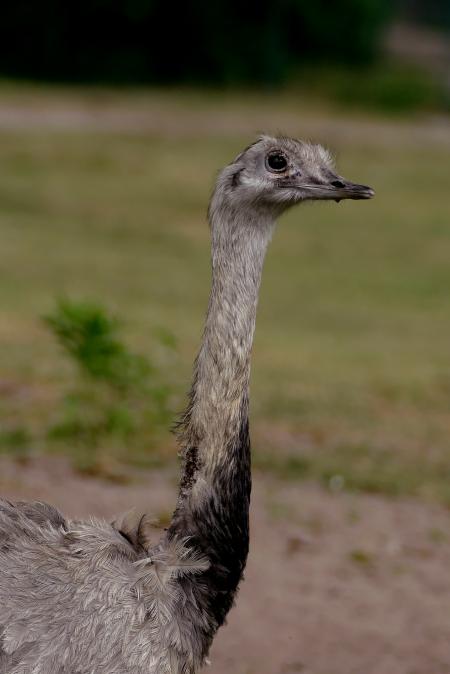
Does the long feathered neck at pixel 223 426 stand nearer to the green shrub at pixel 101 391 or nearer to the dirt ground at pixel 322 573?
the dirt ground at pixel 322 573

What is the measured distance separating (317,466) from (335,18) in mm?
24556

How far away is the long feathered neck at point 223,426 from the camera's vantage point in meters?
4.04

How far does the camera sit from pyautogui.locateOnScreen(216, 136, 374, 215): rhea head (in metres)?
4.16

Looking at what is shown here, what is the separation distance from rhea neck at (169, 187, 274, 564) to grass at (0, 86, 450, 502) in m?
3.96

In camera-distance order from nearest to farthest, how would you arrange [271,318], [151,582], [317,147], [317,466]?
[151,582], [317,147], [317,466], [271,318]

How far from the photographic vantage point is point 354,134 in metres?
25.5

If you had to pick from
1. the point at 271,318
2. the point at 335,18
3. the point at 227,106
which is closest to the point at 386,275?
the point at 271,318

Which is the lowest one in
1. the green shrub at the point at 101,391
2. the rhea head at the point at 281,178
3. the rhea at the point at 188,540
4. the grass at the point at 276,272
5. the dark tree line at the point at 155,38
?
the rhea at the point at 188,540

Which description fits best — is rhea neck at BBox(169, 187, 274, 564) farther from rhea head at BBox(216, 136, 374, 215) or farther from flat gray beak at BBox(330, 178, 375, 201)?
flat gray beak at BBox(330, 178, 375, 201)

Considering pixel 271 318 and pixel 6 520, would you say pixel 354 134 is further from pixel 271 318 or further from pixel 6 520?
pixel 6 520

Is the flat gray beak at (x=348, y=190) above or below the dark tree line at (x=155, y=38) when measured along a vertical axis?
below

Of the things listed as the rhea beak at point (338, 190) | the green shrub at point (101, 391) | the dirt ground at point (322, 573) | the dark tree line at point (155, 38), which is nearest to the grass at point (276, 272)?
the green shrub at point (101, 391)

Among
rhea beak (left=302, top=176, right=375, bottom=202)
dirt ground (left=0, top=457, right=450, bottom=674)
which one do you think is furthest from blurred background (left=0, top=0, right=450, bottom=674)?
rhea beak (left=302, top=176, right=375, bottom=202)

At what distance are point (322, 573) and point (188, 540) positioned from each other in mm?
2580
